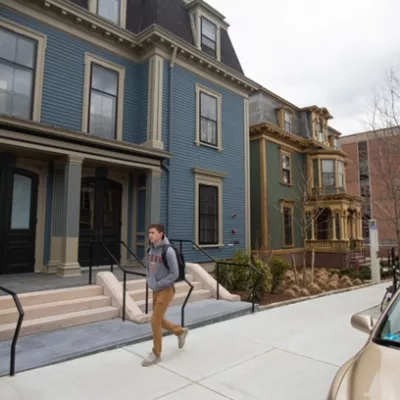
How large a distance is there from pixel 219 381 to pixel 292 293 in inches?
220

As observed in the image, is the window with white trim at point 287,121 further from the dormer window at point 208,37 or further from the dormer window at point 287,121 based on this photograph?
the dormer window at point 208,37

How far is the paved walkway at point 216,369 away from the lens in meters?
3.51

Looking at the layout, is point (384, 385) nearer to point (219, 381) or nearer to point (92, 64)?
point (219, 381)

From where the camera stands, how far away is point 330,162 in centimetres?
1891

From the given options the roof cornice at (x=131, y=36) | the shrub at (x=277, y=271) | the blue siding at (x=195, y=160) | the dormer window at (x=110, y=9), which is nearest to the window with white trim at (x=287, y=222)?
the blue siding at (x=195, y=160)

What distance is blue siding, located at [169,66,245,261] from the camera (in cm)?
1050

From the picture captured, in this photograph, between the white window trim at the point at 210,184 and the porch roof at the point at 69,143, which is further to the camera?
the white window trim at the point at 210,184

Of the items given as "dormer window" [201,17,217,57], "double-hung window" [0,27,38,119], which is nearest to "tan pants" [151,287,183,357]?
"double-hung window" [0,27,38,119]

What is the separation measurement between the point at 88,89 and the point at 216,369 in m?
7.98

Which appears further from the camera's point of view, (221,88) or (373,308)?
(221,88)

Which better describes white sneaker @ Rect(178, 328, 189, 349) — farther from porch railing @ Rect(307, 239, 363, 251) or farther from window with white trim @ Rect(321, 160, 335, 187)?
window with white trim @ Rect(321, 160, 335, 187)

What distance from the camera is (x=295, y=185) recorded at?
58.7 feet

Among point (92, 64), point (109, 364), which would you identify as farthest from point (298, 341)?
point (92, 64)

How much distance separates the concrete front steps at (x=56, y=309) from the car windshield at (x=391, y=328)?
468cm
